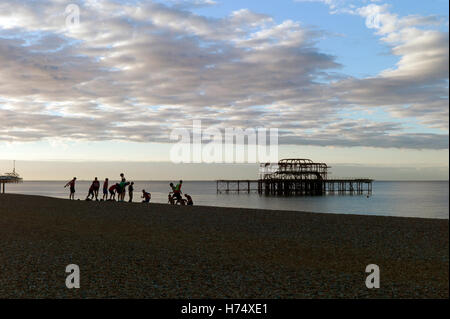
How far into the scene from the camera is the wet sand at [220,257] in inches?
282

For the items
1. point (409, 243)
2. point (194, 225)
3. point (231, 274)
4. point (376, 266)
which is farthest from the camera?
point (194, 225)

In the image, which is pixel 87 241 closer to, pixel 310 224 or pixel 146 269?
pixel 146 269

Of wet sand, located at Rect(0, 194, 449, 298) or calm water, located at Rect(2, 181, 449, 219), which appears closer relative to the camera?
wet sand, located at Rect(0, 194, 449, 298)

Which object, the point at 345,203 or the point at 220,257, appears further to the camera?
the point at 345,203

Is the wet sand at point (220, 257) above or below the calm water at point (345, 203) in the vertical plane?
above

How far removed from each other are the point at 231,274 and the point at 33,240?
6.37 m

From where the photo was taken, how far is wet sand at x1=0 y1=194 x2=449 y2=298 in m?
7.17

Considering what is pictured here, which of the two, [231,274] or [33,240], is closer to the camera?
[231,274]

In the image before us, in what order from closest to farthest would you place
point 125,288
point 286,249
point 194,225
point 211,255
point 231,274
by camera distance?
point 125,288
point 231,274
point 211,255
point 286,249
point 194,225

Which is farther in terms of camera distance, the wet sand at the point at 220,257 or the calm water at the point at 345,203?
the calm water at the point at 345,203

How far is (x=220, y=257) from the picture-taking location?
9.63m

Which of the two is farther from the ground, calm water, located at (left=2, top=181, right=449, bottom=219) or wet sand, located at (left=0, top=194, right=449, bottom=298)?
wet sand, located at (left=0, top=194, right=449, bottom=298)

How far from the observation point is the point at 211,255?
983cm
